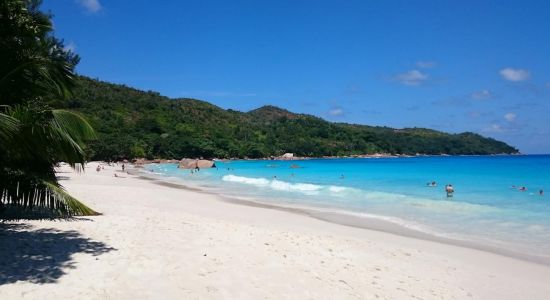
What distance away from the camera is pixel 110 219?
10.4 m

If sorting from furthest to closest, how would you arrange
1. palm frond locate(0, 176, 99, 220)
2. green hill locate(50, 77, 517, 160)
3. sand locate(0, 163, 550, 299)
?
green hill locate(50, 77, 517, 160), palm frond locate(0, 176, 99, 220), sand locate(0, 163, 550, 299)

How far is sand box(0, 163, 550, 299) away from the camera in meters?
5.70

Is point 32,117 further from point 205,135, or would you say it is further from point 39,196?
point 205,135

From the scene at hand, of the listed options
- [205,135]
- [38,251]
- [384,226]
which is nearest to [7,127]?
[38,251]

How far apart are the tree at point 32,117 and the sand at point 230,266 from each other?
1.02 m

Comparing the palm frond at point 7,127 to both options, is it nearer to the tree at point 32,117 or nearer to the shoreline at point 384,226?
the tree at point 32,117

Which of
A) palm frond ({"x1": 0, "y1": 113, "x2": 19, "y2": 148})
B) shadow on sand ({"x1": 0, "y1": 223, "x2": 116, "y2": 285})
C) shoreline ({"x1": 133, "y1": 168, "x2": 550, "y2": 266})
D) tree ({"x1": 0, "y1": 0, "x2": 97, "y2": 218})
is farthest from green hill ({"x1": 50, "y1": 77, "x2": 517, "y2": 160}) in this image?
palm frond ({"x1": 0, "y1": 113, "x2": 19, "y2": 148})

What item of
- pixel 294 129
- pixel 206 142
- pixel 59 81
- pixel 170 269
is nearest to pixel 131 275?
pixel 170 269

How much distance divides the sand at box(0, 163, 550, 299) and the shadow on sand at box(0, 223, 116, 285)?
0.05ft

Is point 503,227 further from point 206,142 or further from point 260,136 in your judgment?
point 260,136

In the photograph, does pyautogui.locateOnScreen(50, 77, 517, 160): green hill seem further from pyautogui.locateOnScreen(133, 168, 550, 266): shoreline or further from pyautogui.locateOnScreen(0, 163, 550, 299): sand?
pyautogui.locateOnScreen(0, 163, 550, 299): sand

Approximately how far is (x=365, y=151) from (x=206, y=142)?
61.3 metres

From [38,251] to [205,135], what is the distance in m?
99.1

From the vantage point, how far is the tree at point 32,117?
5883mm
